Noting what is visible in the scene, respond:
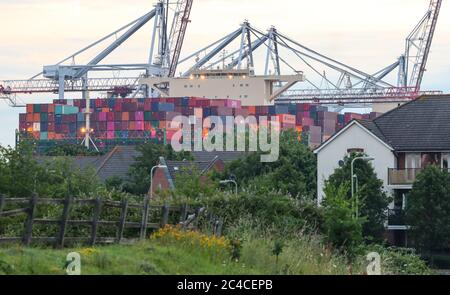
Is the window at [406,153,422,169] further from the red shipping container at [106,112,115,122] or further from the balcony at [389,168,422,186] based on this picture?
the red shipping container at [106,112,115,122]

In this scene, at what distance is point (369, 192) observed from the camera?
69.6 meters

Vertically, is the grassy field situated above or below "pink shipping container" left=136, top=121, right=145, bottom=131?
below

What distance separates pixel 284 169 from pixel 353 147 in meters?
5.63

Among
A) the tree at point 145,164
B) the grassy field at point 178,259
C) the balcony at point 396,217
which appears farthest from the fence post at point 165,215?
the tree at point 145,164

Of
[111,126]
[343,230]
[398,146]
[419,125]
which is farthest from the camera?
[111,126]

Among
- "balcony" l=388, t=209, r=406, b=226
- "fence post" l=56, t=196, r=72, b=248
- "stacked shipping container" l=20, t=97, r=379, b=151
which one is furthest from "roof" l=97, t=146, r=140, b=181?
"fence post" l=56, t=196, r=72, b=248

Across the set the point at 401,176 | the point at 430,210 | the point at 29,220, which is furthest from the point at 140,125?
the point at 29,220

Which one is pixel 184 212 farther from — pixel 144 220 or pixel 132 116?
pixel 132 116

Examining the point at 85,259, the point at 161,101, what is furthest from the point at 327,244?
the point at 161,101

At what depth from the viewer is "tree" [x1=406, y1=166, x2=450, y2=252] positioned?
63625 millimetres

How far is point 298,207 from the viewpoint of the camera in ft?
118

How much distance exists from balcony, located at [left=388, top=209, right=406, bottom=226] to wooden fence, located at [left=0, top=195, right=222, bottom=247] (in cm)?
3980

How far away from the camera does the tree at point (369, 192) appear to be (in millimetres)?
66438

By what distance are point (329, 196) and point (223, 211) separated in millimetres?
4872
